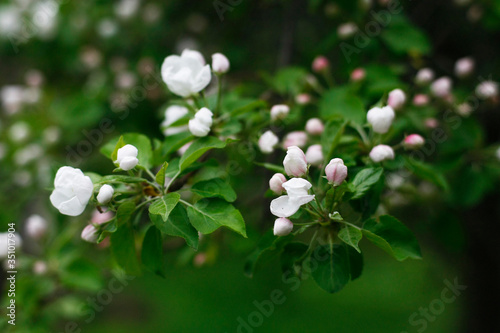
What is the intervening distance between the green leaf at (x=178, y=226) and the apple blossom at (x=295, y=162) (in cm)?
26

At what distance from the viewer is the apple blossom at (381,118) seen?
1.14 m

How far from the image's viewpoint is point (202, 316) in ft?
18.1

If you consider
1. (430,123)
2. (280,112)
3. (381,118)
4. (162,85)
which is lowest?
(162,85)

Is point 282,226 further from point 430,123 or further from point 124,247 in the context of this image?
point 430,123

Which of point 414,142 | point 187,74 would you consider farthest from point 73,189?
point 414,142

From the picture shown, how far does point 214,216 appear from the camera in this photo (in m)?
1.03

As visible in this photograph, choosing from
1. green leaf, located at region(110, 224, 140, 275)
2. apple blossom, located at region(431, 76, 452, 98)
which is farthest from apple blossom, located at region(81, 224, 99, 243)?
apple blossom, located at region(431, 76, 452, 98)

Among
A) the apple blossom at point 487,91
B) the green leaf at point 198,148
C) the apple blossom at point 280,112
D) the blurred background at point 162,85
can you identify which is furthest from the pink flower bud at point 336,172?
the apple blossom at point 487,91

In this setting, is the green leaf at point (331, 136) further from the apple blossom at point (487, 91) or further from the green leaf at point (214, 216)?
the apple blossom at point (487, 91)

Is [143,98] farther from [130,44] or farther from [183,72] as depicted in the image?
[183,72]

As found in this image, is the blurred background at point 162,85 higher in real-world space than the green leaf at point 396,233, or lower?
lower

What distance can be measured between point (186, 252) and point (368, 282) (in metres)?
4.87

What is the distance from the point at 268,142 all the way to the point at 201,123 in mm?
216

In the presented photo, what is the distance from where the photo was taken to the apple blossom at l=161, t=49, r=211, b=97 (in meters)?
1.23
